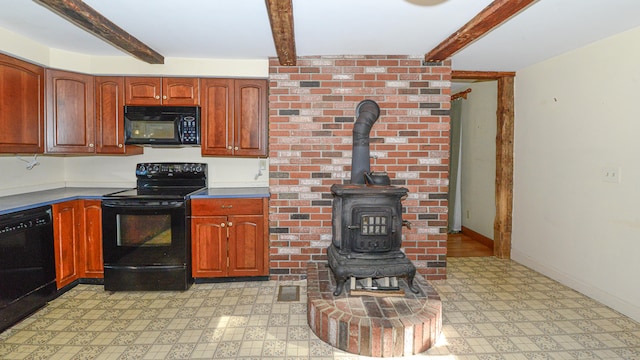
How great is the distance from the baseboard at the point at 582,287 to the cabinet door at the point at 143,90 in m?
4.27

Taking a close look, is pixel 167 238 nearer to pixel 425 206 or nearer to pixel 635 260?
pixel 425 206

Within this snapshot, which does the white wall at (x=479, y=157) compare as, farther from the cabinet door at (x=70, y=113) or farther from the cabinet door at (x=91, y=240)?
the cabinet door at (x=70, y=113)

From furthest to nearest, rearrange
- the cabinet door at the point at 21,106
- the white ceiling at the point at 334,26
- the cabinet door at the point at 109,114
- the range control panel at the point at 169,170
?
the range control panel at the point at 169,170, the cabinet door at the point at 109,114, the cabinet door at the point at 21,106, the white ceiling at the point at 334,26

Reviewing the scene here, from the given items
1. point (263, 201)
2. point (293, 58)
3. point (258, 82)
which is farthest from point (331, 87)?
point (263, 201)

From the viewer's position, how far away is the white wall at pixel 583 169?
2.75 m

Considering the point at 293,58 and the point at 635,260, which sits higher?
the point at 293,58

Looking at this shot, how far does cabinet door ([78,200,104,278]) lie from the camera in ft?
10.8

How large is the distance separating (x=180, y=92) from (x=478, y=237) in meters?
4.27

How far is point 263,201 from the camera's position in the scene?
3408mm

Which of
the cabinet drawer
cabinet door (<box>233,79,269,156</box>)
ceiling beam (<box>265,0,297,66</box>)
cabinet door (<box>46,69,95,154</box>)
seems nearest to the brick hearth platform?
the cabinet drawer

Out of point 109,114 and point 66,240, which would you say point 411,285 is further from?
point 109,114

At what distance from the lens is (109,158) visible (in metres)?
3.90

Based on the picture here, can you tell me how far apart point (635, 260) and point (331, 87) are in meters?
2.83

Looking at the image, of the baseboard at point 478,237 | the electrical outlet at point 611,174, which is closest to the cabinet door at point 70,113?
the electrical outlet at point 611,174
